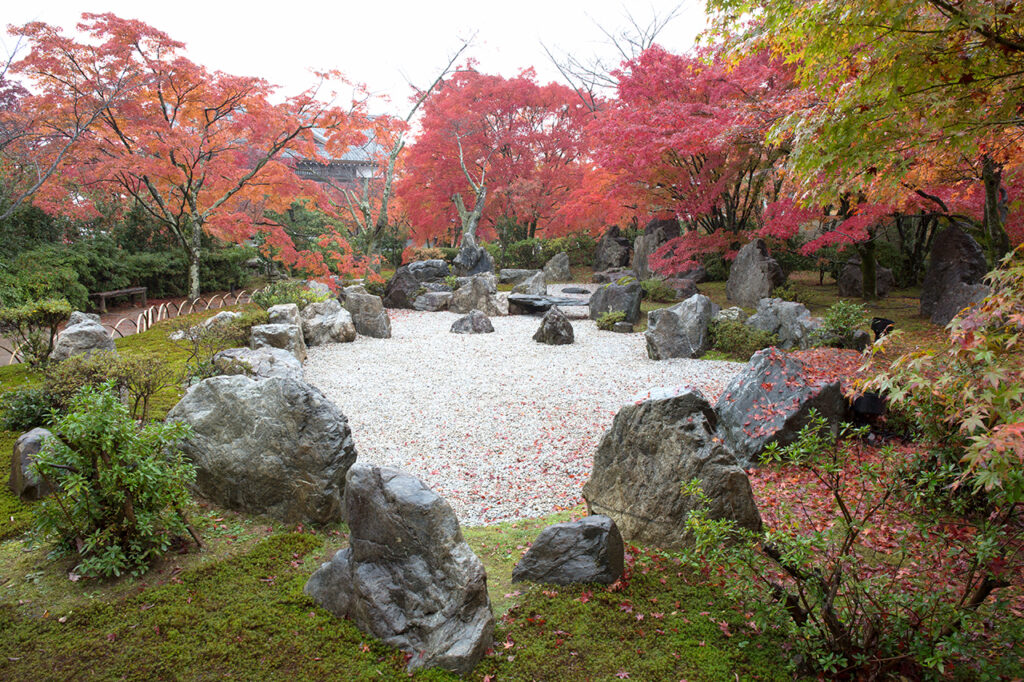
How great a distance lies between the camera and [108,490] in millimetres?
3527

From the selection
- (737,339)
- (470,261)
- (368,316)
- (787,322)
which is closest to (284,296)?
(368,316)

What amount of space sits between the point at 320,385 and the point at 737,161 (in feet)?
32.6

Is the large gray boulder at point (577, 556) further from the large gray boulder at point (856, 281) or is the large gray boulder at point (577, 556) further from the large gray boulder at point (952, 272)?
the large gray boulder at point (856, 281)

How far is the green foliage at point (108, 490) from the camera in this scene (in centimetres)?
350

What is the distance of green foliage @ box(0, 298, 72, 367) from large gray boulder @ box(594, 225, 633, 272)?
17.6 meters

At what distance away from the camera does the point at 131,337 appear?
1076cm

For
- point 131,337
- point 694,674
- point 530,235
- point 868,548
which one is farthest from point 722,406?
point 530,235

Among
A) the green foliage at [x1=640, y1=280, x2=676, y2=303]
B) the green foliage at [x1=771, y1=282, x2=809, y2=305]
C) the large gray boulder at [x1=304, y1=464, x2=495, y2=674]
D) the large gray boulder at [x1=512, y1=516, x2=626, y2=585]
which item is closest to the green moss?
the large gray boulder at [x1=304, y1=464, x2=495, y2=674]

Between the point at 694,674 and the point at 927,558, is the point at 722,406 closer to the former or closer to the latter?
the point at 927,558

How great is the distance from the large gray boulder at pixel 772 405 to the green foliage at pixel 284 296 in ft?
30.9

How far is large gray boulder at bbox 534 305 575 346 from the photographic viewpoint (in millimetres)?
11688

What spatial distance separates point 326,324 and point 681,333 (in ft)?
23.4

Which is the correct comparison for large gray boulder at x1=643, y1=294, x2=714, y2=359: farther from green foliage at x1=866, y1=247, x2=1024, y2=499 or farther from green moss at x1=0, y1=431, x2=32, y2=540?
green moss at x1=0, y1=431, x2=32, y2=540

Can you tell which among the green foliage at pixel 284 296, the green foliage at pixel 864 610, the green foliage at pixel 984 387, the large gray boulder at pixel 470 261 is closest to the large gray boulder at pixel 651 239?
the large gray boulder at pixel 470 261
